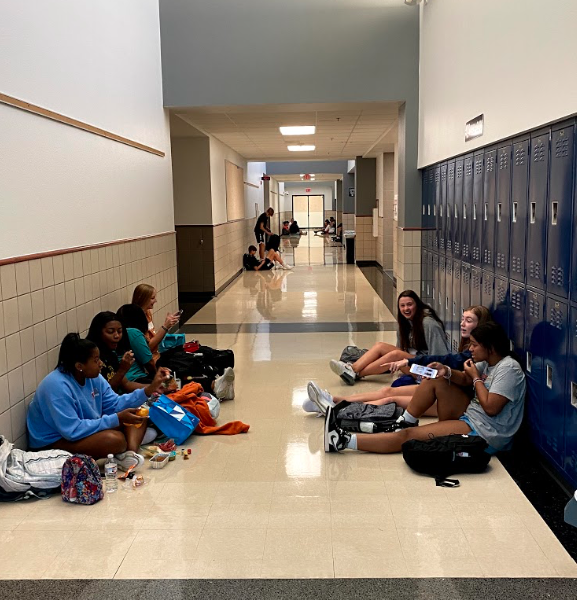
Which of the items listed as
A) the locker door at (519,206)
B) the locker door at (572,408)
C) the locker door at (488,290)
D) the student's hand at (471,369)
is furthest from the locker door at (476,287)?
the locker door at (572,408)

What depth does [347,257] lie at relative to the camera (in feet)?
60.1

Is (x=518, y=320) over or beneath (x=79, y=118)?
beneath

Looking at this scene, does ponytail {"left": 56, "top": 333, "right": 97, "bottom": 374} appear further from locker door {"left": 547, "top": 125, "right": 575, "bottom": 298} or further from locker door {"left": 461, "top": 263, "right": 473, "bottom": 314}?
locker door {"left": 461, "top": 263, "right": 473, "bottom": 314}

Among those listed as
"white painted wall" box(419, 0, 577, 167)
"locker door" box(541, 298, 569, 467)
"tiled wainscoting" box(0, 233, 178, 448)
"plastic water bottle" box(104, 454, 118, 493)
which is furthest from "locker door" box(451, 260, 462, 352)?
"plastic water bottle" box(104, 454, 118, 493)

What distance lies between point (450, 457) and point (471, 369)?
25.4 inches

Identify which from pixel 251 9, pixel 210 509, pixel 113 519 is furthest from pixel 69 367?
pixel 251 9

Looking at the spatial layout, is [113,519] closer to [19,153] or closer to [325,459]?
[325,459]

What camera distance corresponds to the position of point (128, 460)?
4.08 m

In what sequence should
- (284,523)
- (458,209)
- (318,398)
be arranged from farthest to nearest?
(458,209) → (318,398) → (284,523)

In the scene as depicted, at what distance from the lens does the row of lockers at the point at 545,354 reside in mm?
3518

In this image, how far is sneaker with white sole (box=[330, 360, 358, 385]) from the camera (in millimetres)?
5855

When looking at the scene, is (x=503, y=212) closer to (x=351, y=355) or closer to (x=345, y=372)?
(x=345, y=372)

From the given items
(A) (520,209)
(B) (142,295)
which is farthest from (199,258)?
(A) (520,209)

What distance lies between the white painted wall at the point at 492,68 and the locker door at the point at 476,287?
107 centimetres
